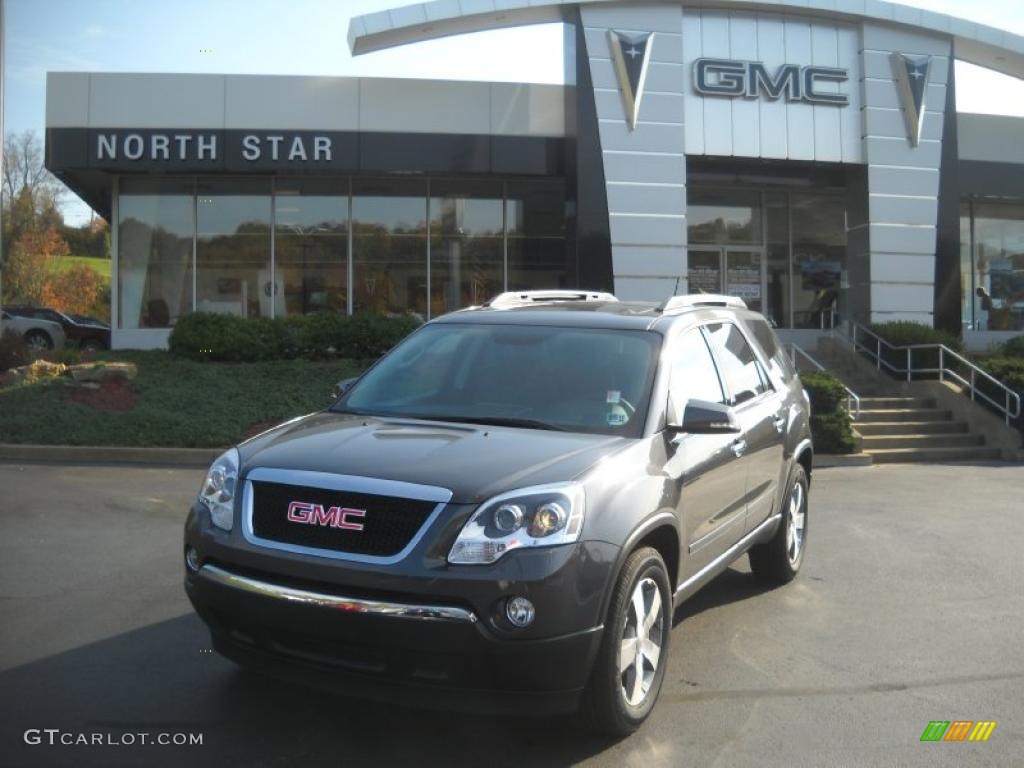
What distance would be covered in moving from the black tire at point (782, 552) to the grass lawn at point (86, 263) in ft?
175

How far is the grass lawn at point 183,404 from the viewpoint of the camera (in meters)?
12.1

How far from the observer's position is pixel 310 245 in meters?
21.0

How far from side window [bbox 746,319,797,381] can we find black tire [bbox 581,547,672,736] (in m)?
2.91

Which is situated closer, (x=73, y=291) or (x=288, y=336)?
(x=288, y=336)

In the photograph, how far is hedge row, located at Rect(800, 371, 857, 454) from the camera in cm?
1388

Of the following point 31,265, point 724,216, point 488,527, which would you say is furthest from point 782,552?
point 31,265

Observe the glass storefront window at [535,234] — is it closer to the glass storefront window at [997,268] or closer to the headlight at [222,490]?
the glass storefront window at [997,268]

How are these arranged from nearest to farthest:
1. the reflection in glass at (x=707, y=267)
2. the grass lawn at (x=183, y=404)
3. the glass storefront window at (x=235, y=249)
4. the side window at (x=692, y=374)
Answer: the side window at (x=692, y=374), the grass lawn at (x=183, y=404), the glass storefront window at (x=235, y=249), the reflection in glass at (x=707, y=267)

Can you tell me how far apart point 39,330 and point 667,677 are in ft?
81.1

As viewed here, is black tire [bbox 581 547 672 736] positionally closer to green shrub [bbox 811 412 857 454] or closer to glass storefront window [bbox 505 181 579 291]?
green shrub [bbox 811 412 857 454]

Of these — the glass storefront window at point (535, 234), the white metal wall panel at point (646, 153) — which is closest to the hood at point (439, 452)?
the white metal wall panel at point (646, 153)

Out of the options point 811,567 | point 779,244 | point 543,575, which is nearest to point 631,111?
point 779,244

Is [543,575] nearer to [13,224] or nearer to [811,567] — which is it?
[811,567]

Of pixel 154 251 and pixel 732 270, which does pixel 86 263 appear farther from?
pixel 732 270
